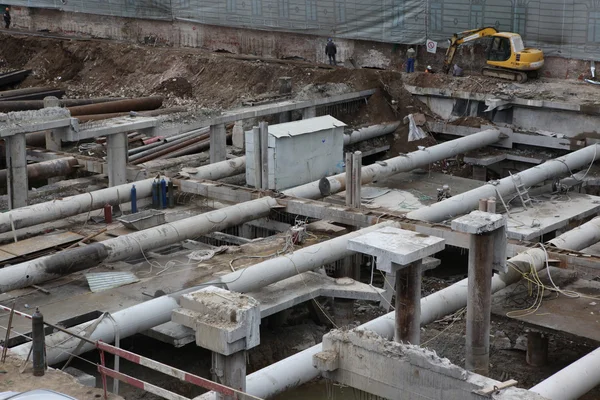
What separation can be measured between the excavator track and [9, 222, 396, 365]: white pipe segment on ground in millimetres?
14237

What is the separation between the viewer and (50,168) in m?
25.4

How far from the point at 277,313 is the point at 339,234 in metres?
2.43

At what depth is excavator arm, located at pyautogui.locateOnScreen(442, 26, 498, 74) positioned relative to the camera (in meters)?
32.6

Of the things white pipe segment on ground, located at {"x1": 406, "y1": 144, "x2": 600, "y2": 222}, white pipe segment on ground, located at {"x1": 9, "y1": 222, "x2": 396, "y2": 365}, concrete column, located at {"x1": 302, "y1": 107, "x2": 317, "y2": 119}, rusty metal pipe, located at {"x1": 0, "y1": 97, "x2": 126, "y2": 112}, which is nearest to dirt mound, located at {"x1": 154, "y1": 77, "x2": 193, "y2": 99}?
rusty metal pipe, located at {"x1": 0, "y1": 97, "x2": 126, "y2": 112}

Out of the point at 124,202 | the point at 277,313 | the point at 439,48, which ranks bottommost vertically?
the point at 277,313

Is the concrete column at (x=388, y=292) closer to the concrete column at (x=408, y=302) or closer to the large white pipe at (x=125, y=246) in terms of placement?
the large white pipe at (x=125, y=246)

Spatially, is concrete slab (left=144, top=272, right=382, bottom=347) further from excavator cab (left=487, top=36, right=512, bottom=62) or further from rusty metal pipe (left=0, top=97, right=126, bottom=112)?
rusty metal pipe (left=0, top=97, right=126, bottom=112)

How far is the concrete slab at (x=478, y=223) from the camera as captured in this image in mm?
14891

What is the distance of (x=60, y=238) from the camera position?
69.2 ft

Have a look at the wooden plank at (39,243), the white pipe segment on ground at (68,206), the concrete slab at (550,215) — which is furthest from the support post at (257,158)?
the concrete slab at (550,215)

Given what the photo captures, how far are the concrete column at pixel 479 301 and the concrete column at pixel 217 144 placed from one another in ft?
44.9

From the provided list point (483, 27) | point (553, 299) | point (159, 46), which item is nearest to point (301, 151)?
point (553, 299)

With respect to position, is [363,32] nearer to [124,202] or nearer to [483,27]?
[483,27]

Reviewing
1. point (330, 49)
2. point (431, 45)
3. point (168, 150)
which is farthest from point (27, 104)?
point (431, 45)
